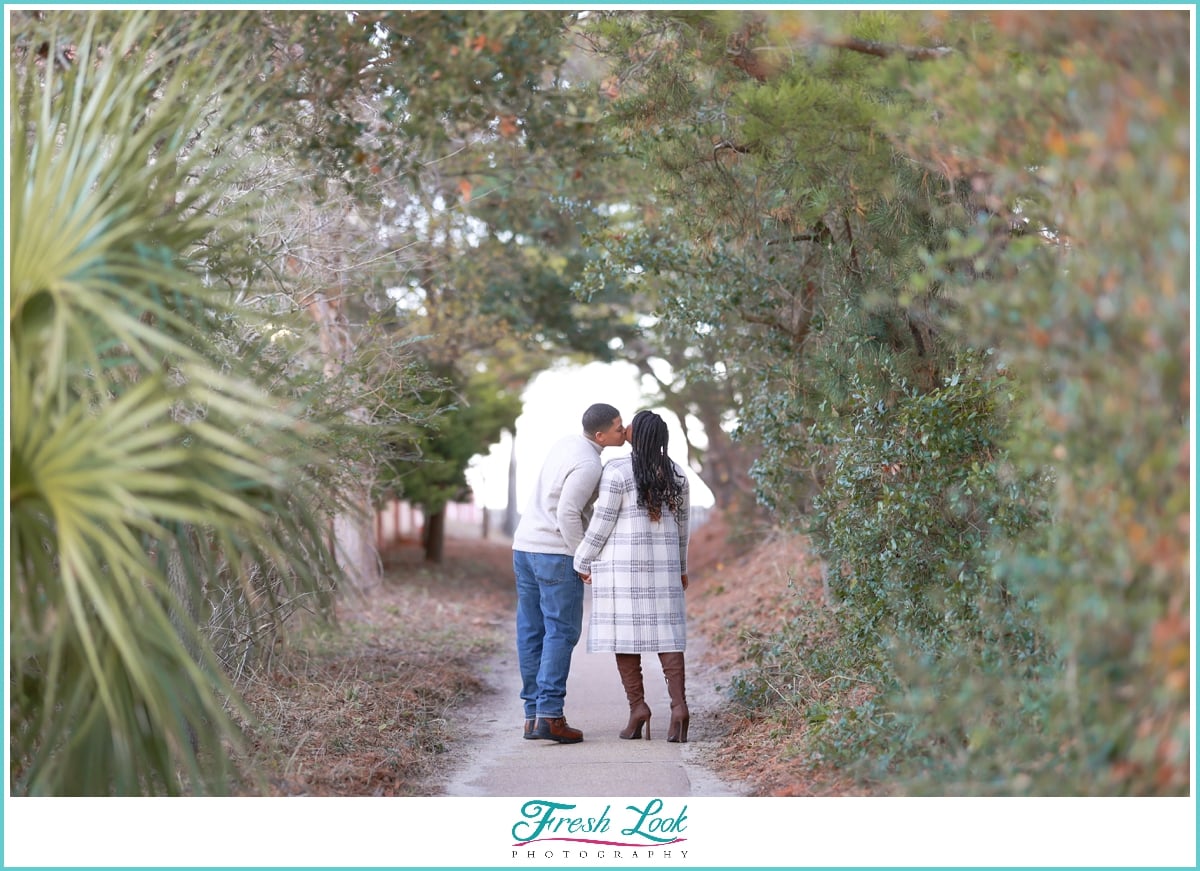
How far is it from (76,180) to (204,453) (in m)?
1.14

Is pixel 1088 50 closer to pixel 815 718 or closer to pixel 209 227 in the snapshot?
pixel 209 227

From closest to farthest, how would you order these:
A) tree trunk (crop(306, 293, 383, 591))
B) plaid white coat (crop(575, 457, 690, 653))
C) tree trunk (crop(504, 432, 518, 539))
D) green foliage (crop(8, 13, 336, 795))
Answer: green foliage (crop(8, 13, 336, 795)) < plaid white coat (crop(575, 457, 690, 653)) < tree trunk (crop(306, 293, 383, 591)) < tree trunk (crop(504, 432, 518, 539))

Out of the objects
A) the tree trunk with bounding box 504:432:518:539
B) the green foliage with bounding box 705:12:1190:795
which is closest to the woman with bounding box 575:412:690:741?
the green foliage with bounding box 705:12:1190:795

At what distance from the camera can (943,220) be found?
6430 millimetres

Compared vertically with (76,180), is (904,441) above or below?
below

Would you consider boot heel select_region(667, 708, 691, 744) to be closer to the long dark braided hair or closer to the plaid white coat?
the plaid white coat

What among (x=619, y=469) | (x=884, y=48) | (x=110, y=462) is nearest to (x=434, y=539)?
(x=619, y=469)

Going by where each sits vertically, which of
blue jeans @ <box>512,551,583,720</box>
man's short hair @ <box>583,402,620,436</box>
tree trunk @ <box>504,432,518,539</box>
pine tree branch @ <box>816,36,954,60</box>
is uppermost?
pine tree branch @ <box>816,36,954,60</box>

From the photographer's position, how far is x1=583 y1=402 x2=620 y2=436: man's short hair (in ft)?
21.7

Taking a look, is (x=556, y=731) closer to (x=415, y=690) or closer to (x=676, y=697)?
(x=676, y=697)

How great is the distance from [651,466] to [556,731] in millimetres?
1500

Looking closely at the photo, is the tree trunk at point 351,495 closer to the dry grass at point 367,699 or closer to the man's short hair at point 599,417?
the dry grass at point 367,699

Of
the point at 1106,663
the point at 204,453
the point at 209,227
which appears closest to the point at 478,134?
the point at 209,227

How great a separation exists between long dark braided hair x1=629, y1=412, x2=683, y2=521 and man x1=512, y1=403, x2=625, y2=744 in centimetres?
22
